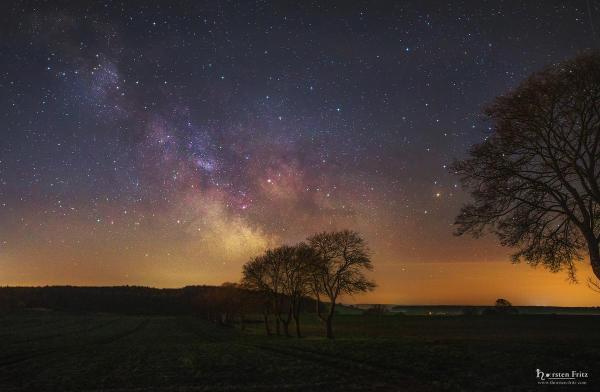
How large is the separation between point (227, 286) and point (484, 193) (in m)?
111

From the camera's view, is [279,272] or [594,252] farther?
[279,272]

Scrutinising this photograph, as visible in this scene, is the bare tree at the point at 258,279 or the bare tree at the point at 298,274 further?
the bare tree at the point at 258,279

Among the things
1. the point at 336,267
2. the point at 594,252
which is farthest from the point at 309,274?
the point at 594,252

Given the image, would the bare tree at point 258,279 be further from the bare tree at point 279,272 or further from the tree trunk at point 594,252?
the tree trunk at point 594,252

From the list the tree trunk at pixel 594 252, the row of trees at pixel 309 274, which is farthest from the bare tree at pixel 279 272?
the tree trunk at pixel 594 252

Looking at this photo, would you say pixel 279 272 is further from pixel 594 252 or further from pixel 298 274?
pixel 594 252

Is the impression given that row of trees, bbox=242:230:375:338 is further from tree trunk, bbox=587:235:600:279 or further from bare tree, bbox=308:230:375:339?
tree trunk, bbox=587:235:600:279

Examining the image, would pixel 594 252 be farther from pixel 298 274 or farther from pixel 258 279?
pixel 258 279

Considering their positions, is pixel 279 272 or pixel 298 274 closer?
pixel 298 274

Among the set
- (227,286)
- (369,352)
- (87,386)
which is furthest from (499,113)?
(227,286)

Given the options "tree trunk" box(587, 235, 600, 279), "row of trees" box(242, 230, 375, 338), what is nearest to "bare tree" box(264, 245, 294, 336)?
"row of trees" box(242, 230, 375, 338)

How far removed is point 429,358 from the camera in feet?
68.1

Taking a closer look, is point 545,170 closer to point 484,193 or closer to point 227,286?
point 484,193

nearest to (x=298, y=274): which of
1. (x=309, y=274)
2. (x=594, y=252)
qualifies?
(x=309, y=274)
